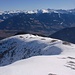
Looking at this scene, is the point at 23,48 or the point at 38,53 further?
the point at 23,48

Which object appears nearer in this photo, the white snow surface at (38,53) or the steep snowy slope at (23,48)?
the white snow surface at (38,53)

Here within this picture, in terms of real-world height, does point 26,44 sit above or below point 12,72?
below

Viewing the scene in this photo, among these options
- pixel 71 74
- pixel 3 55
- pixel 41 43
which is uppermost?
pixel 71 74

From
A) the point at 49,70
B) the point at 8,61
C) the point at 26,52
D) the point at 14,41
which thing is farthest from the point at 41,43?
the point at 49,70

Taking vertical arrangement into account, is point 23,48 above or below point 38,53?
below

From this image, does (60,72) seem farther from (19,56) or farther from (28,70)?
(19,56)

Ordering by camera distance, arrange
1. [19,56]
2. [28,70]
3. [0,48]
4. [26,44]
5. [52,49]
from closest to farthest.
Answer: [28,70], [52,49], [19,56], [26,44], [0,48]

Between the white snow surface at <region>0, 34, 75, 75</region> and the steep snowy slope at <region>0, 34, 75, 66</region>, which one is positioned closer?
the white snow surface at <region>0, 34, 75, 75</region>

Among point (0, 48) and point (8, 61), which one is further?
point (0, 48)

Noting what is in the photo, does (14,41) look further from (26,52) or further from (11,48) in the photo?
(26,52)

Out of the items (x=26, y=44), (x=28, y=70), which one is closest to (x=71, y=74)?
(x=28, y=70)

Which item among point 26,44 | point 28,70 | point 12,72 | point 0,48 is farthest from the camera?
point 0,48
